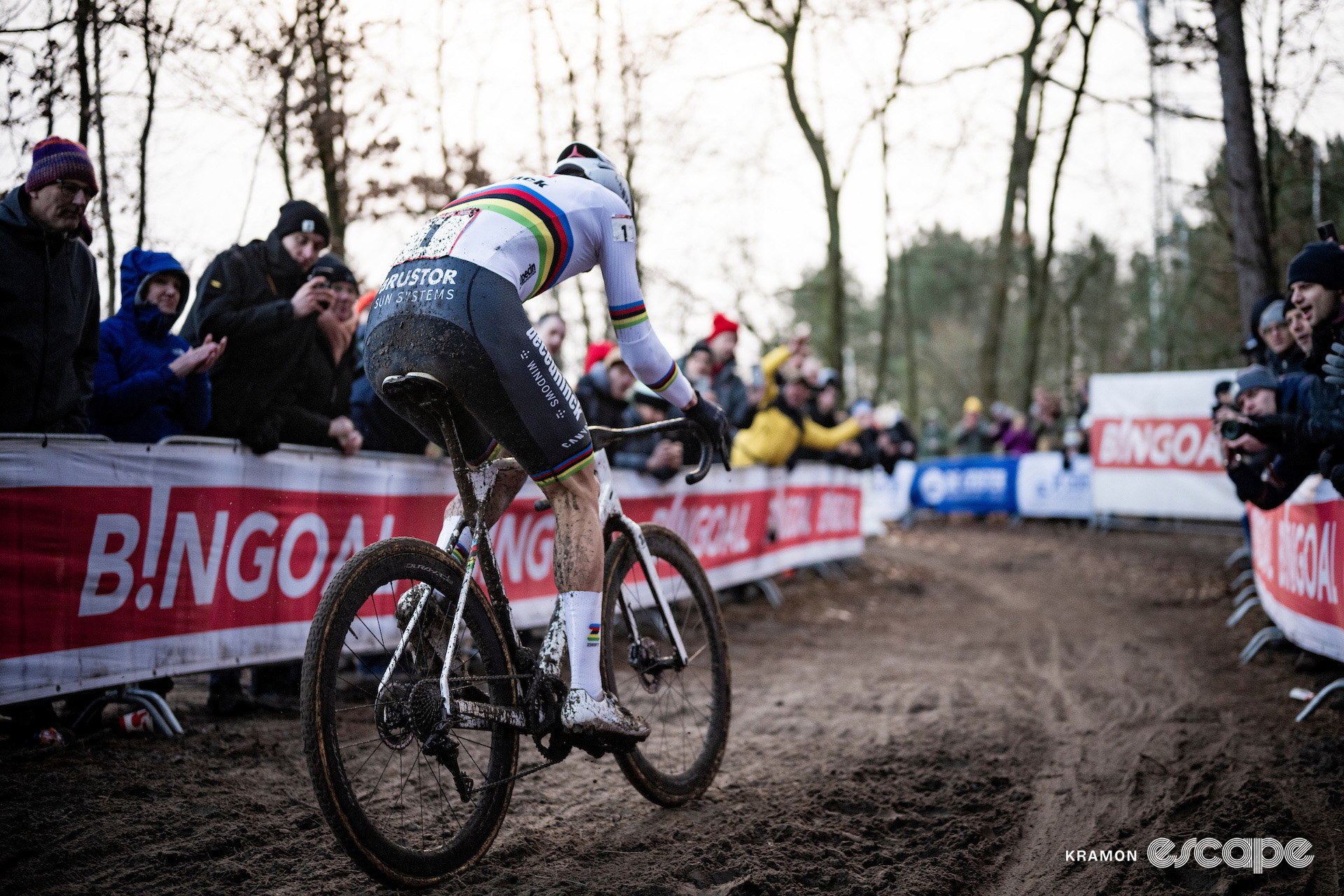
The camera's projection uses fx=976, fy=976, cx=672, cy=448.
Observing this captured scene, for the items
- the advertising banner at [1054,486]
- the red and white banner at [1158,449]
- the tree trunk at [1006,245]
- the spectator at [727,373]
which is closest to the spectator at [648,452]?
the spectator at [727,373]

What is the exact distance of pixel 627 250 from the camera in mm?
3498

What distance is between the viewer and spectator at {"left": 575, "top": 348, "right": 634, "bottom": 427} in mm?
8438

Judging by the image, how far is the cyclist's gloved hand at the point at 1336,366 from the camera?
464cm

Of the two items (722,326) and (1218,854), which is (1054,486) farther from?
(1218,854)

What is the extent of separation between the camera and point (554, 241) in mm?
3320

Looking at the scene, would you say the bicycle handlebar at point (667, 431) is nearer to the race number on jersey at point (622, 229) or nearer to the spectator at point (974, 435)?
the race number on jersey at point (622, 229)

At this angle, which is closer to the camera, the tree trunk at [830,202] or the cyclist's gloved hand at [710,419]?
the cyclist's gloved hand at [710,419]

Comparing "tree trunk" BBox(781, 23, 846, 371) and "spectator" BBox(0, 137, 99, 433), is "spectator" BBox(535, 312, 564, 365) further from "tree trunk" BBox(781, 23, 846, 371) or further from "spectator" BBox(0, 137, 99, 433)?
"tree trunk" BBox(781, 23, 846, 371)

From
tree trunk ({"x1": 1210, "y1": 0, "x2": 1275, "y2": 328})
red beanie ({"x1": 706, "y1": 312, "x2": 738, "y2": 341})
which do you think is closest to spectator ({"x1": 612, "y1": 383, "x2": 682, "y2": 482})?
red beanie ({"x1": 706, "y1": 312, "x2": 738, "y2": 341})

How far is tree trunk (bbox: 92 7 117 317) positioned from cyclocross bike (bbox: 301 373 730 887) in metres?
4.13

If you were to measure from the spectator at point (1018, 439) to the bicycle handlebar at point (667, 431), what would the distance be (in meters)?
17.4

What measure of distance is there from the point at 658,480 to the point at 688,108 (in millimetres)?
13161

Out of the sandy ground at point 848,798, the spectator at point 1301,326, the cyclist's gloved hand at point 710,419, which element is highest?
the spectator at point 1301,326

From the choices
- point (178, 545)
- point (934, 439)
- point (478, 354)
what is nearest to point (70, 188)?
point (178, 545)
